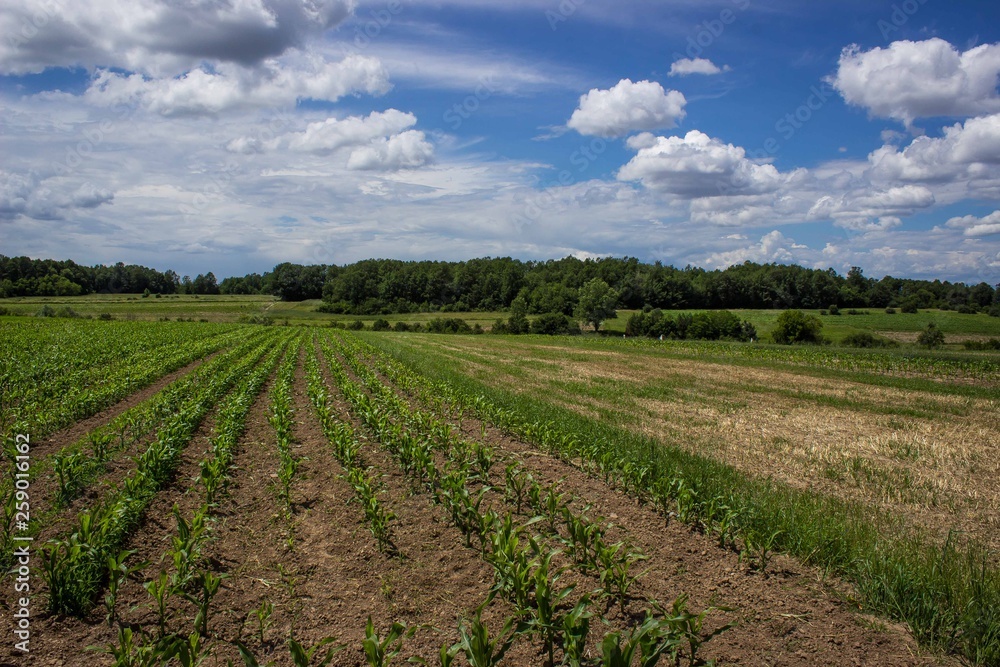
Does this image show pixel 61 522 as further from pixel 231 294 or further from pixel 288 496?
pixel 231 294

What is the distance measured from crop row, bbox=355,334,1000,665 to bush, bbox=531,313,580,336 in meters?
55.9

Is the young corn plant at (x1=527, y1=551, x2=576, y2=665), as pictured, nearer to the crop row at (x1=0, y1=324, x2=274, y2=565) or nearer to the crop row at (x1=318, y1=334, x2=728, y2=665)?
the crop row at (x1=318, y1=334, x2=728, y2=665)

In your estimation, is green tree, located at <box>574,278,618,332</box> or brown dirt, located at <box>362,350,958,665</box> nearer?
brown dirt, located at <box>362,350,958,665</box>

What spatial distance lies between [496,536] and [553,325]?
61332 mm

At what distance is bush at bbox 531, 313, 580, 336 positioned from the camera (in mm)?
65812

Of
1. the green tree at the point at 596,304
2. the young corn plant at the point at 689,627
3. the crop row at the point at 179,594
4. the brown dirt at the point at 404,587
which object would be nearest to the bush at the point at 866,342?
the green tree at the point at 596,304

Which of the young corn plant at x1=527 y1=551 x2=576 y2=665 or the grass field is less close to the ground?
the grass field

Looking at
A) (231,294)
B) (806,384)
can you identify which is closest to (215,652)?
(806,384)

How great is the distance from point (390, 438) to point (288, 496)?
2.26m

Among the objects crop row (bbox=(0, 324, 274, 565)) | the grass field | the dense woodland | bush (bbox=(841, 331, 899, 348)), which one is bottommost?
bush (bbox=(841, 331, 899, 348))

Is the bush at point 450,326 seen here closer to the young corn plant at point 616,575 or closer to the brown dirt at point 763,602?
the brown dirt at point 763,602

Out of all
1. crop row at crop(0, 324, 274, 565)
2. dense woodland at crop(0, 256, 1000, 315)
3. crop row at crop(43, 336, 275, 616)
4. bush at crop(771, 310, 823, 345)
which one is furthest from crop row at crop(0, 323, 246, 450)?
dense woodland at crop(0, 256, 1000, 315)

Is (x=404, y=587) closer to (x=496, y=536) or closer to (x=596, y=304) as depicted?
(x=496, y=536)

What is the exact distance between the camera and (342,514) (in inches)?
257
